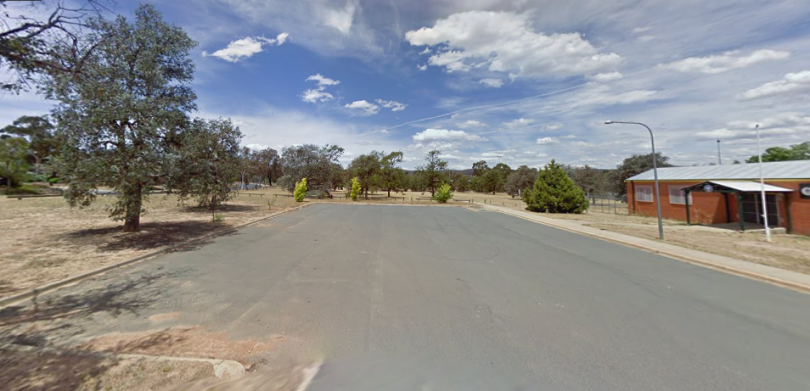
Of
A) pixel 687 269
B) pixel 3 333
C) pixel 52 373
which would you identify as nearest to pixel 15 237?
pixel 3 333

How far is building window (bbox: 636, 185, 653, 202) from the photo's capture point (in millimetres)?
24906

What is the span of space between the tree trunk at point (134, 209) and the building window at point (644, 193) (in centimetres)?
3302

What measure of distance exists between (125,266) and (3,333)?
3.75 m

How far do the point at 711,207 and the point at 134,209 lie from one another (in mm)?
32348

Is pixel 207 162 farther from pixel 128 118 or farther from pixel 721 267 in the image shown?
pixel 721 267

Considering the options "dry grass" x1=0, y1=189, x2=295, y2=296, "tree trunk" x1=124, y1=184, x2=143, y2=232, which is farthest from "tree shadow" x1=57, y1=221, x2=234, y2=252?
"tree trunk" x1=124, y1=184, x2=143, y2=232

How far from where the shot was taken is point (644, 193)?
1006 inches

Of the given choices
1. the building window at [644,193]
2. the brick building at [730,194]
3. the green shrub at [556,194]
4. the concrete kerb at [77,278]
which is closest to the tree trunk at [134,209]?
the concrete kerb at [77,278]

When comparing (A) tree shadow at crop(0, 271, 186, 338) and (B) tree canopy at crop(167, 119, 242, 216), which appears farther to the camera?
(B) tree canopy at crop(167, 119, 242, 216)

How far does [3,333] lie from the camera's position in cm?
396

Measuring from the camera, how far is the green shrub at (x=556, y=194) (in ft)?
84.7

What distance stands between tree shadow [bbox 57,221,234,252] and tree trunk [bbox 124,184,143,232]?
28 centimetres

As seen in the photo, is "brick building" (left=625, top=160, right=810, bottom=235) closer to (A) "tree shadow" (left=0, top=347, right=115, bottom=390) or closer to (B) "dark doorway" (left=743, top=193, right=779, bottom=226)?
(B) "dark doorway" (left=743, top=193, right=779, bottom=226)

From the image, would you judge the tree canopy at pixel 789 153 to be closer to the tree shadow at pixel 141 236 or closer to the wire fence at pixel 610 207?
the wire fence at pixel 610 207
